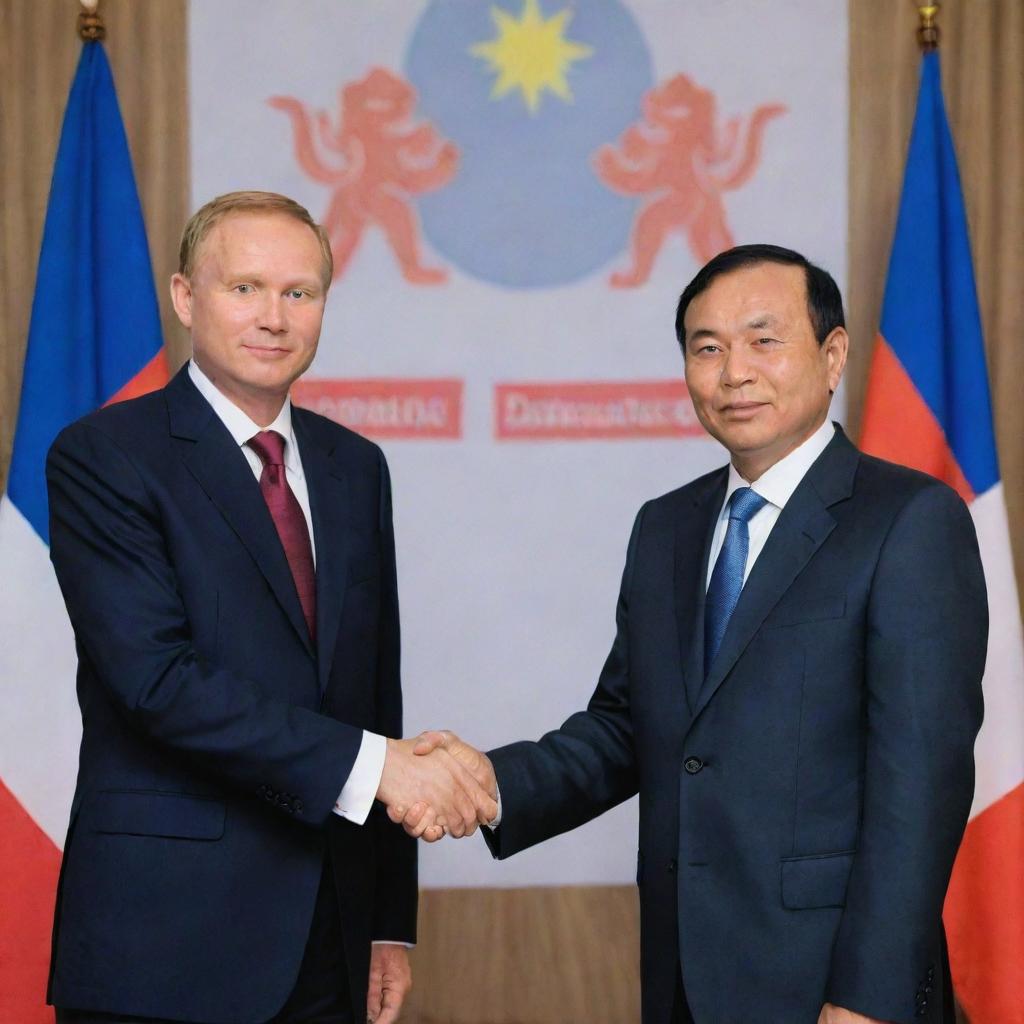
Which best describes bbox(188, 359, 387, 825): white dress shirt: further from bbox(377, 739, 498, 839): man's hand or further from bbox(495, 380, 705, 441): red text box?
bbox(495, 380, 705, 441): red text box

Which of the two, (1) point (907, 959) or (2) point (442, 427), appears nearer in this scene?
(1) point (907, 959)

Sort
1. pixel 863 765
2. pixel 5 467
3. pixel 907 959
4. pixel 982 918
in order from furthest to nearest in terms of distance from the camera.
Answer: pixel 5 467
pixel 982 918
pixel 863 765
pixel 907 959

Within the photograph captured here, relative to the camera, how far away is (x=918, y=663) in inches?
72.2

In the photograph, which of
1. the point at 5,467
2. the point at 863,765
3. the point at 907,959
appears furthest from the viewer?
the point at 5,467

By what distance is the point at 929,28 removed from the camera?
3529 mm

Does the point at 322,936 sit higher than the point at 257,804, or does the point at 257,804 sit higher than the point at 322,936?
the point at 257,804

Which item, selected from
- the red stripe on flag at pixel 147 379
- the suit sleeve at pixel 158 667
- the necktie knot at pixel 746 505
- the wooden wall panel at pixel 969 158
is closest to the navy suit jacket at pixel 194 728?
the suit sleeve at pixel 158 667

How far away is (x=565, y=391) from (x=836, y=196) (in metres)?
0.87

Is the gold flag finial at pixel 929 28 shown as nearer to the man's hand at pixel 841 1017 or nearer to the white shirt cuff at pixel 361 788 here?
the white shirt cuff at pixel 361 788

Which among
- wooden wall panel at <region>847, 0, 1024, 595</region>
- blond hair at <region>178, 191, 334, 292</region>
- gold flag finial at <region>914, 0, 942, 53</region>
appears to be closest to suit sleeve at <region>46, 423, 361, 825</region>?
blond hair at <region>178, 191, 334, 292</region>

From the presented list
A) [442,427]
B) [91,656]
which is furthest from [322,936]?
[442,427]

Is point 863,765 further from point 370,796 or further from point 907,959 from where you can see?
point 370,796

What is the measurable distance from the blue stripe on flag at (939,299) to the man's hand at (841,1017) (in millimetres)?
1860

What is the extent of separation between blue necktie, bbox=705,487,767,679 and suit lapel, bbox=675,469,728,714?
0.6 inches
